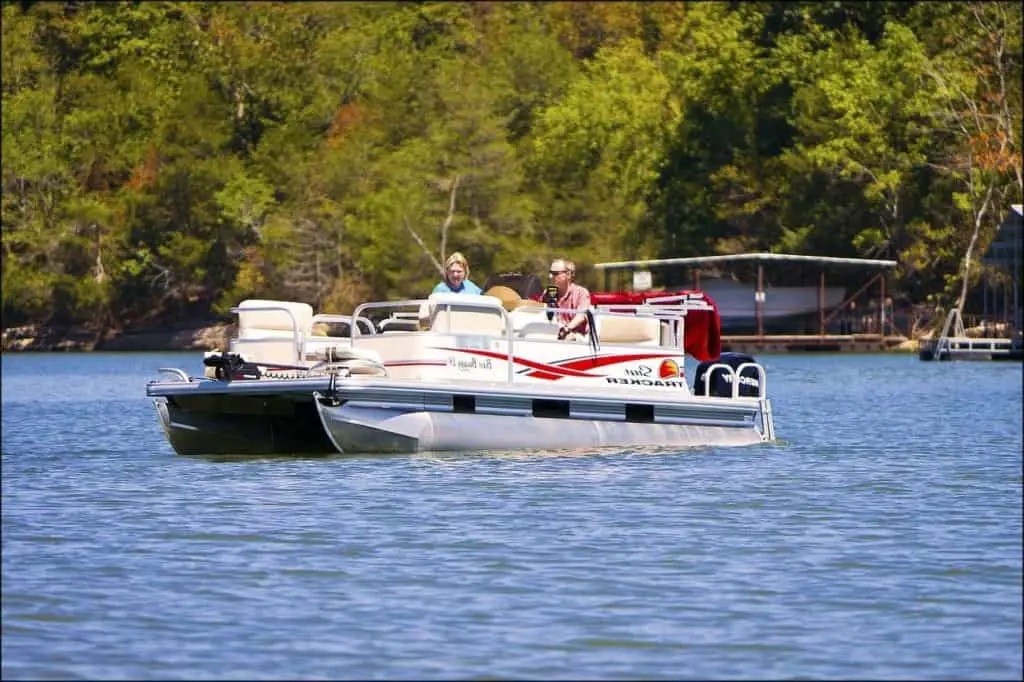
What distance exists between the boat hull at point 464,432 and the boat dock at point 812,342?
58.5m

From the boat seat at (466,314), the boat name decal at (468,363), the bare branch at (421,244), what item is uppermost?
the bare branch at (421,244)

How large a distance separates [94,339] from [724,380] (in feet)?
262

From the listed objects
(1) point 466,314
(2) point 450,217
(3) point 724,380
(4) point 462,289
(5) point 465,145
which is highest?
(5) point 465,145

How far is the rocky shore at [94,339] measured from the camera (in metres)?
99.9

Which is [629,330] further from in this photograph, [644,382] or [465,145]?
[465,145]

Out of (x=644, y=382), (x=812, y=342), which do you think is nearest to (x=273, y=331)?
(x=644, y=382)

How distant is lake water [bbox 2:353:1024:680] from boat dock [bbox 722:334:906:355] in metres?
57.3

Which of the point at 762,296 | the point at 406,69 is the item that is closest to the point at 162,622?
the point at 762,296

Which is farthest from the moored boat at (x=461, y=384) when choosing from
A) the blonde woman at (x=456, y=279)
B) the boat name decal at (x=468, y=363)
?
the blonde woman at (x=456, y=279)

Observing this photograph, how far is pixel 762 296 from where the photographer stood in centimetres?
8250

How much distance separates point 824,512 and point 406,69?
84968 mm

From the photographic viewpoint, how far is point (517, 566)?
14.1 meters

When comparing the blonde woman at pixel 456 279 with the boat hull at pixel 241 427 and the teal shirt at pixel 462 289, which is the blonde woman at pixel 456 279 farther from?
the boat hull at pixel 241 427

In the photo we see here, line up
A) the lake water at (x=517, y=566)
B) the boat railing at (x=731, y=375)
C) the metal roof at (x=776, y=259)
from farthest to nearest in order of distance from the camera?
the metal roof at (x=776, y=259)
the boat railing at (x=731, y=375)
the lake water at (x=517, y=566)
